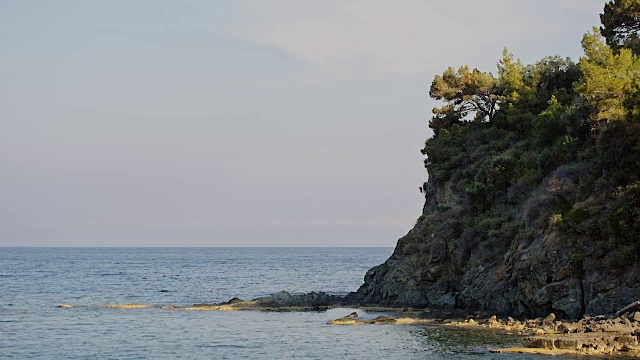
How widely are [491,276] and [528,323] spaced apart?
8523 mm

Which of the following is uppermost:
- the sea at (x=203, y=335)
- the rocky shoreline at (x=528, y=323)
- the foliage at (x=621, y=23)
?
the foliage at (x=621, y=23)

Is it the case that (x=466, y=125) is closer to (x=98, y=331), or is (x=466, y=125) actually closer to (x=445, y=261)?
(x=445, y=261)

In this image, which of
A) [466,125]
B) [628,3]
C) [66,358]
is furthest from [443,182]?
[66,358]

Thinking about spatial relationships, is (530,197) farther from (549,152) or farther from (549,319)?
(549,319)

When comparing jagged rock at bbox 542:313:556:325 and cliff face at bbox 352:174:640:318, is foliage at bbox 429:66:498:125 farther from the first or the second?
jagged rock at bbox 542:313:556:325

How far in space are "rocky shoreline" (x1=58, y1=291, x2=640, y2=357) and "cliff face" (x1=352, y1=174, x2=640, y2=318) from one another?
132 cm

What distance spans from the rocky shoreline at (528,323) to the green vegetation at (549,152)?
4592 millimetres

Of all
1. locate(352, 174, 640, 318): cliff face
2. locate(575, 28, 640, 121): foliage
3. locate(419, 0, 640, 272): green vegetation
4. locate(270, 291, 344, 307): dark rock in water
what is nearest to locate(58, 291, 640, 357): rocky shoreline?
locate(270, 291, 344, 307): dark rock in water

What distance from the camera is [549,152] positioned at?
180ft

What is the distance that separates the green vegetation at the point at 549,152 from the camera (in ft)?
142

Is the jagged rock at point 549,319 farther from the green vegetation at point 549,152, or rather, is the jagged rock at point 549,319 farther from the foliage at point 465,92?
the foliage at point 465,92

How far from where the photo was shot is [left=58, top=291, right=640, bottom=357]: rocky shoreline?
32.6 metres

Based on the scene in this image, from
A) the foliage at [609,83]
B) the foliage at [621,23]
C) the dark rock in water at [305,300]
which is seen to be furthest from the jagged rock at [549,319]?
the foliage at [621,23]

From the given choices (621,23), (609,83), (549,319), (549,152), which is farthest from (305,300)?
(621,23)
